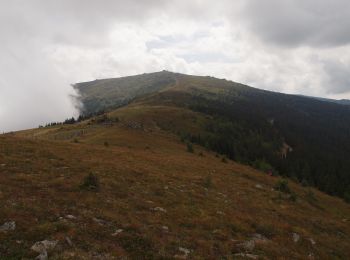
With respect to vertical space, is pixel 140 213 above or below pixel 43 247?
below

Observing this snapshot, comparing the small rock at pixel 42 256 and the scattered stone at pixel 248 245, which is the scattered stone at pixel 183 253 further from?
the small rock at pixel 42 256

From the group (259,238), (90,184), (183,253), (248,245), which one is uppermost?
(90,184)

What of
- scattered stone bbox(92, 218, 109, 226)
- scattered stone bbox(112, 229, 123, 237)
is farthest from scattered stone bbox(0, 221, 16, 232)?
scattered stone bbox(112, 229, 123, 237)

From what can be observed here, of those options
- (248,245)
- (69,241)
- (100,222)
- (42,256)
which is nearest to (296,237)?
(248,245)

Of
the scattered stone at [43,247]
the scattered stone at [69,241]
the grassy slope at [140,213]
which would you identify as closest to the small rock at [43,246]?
the scattered stone at [43,247]

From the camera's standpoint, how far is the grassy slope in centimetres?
1806

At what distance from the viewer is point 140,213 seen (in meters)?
24.2

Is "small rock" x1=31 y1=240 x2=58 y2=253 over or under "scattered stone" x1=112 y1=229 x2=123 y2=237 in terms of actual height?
over

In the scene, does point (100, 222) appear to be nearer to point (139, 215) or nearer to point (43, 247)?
point (139, 215)

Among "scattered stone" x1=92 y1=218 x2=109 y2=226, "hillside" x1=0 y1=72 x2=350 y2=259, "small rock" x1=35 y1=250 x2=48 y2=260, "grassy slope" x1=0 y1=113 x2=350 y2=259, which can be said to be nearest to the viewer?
"small rock" x1=35 y1=250 x2=48 y2=260

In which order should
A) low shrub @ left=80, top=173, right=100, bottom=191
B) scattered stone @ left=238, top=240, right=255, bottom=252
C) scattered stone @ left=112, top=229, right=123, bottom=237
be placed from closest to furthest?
1. scattered stone @ left=112, top=229, right=123, bottom=237
2. scattered stone @ left=238, top=240, right=255, bottom=252
3. low shrub @ left=80, top=173, right=100, bottom=191

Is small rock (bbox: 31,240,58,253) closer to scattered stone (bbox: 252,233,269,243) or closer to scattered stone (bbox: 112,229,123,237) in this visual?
scattered stone (bbox: 112,229,123,237)

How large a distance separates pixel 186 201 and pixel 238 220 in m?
5.10

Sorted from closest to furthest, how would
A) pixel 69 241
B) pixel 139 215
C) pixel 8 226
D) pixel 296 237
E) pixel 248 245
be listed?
pixel 69 241 → pixel 8 226 → pixel 248 245 → pixel 139 215 → pixel 296 237
